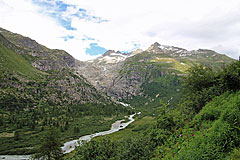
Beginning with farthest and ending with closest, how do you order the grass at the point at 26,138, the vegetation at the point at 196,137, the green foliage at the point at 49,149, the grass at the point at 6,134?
the grass at the point at 6,134, the grass at the point at 26,138, the green foliage at the point at 49,149, the vegetation at the point at 196,137

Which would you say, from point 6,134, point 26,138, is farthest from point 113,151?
point 6,134

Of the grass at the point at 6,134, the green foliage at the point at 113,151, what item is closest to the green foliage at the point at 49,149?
the green foliage at the point at 113,151

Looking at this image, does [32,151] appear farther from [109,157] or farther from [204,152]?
[204,152]

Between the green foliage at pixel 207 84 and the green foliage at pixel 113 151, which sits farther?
the green foliage at pixel 207 84

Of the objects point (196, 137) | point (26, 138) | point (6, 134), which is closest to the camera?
point (196, 137)

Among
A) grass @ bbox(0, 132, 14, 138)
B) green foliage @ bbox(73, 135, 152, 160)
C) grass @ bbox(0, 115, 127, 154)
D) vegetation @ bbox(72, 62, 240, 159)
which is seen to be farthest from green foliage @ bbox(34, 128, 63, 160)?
grass @ bbox(0, 132, 14, 138)

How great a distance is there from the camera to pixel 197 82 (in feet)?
114

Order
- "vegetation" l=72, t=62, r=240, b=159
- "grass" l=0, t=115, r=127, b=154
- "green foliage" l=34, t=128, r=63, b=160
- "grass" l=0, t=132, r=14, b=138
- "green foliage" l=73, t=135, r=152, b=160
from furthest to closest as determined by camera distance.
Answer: "grass" l=0, t=132, r=14, b=138, "grass" l=0, t=115, r=127, b=154, "green foliage" l=34, t=128, r=63, b=160, "green foliage" l=73, t=135, r=152, b=160, "vegetation" l=72, t=62, r=240, b=159

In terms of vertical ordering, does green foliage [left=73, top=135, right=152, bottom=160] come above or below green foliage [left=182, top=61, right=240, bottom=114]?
below

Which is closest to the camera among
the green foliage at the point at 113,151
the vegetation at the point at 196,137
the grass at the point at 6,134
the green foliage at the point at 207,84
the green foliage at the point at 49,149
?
the vegetation at the point at 196,137

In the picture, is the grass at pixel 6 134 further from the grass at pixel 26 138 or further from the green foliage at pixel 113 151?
the green foliage at pixel 113 151

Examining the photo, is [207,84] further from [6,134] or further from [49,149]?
[6,134]

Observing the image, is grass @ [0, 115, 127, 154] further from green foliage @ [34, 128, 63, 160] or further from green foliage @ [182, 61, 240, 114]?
green foliage @ [182, 61, 240, 114]

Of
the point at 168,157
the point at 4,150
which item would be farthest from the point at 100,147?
the point at 4,150
